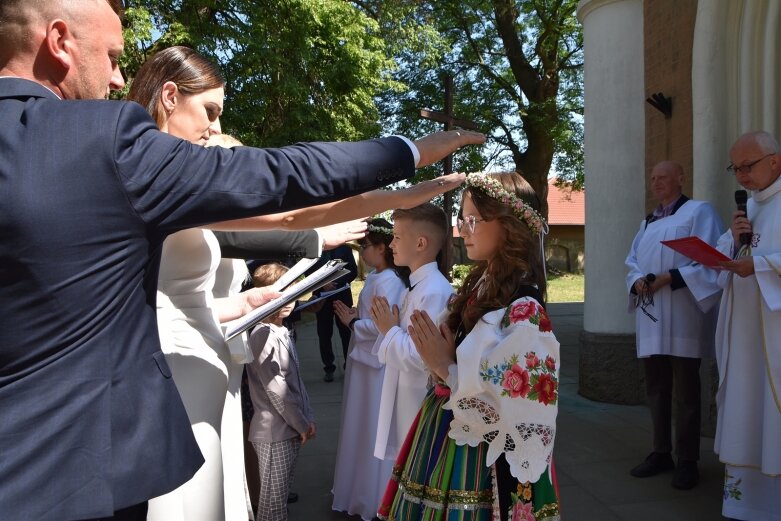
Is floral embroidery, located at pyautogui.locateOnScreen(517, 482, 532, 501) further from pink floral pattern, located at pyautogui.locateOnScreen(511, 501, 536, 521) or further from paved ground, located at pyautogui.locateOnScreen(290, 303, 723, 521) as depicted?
paved ground, located at pyautogui.locateOnScreen(290, 303, 723, 521)

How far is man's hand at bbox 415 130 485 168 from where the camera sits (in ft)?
5.71

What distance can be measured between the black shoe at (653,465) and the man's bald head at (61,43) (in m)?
4.38

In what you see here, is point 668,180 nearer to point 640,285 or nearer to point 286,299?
point 640,285

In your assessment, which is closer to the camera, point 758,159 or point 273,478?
point 273,478

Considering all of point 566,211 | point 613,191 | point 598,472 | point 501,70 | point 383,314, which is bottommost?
point 598,472

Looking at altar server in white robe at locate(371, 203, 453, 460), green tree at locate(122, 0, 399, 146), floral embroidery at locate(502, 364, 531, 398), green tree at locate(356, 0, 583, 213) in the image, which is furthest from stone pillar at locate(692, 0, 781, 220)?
green tree at locate(356, 0, 583, 213)

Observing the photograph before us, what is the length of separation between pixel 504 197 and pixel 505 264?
0.85 feet

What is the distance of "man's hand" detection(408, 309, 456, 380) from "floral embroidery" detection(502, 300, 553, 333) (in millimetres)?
262

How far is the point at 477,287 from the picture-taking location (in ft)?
8.76

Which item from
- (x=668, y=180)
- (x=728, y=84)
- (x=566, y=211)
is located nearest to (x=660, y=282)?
(x=668, y=180)

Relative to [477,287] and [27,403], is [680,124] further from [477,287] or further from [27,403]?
[27,403]

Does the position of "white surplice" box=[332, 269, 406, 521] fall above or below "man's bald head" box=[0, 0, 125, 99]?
below

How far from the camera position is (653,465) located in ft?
15.4

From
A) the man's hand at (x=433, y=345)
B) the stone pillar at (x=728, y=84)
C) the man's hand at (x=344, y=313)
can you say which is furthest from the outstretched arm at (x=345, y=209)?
the stone pillar at (x=728, y=84)
